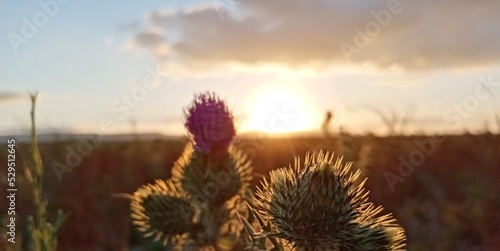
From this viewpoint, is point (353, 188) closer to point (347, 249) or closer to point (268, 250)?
point (347, 249)

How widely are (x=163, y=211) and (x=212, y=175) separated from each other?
50 centimetres

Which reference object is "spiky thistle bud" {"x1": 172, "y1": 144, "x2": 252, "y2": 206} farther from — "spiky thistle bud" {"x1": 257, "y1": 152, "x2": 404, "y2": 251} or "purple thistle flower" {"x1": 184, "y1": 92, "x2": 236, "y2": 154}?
"spiky thistle bud" {"x1": 257, "y1": 152, "x2": 404, "y2": 251}

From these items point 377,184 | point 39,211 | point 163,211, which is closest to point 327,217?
point 39,211

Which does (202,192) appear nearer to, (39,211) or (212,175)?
(212,175)

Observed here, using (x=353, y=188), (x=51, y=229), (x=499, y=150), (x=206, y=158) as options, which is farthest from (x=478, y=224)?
(x=51, y=229)

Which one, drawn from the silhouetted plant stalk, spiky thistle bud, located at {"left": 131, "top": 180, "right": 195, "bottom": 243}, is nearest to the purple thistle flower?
spiky thistle bud, located at {"left": 131, "top": 180, "right": 195, "bottom": 243}

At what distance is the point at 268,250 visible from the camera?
2639 mm

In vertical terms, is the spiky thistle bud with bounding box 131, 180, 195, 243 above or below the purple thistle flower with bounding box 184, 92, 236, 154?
below

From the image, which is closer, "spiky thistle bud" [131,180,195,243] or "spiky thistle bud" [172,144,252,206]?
"spiky thistle bud" [131,180,195,243]

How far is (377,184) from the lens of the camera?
29.2 ft

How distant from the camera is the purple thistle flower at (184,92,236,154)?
176 inches

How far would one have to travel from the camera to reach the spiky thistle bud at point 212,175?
4283 millimetres

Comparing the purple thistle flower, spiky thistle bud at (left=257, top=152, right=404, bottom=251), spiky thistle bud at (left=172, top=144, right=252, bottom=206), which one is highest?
the purple thistle flower

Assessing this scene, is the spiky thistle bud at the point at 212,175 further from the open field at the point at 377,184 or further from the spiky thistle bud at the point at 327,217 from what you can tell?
the spiky thistle bud at the point at 327,217
